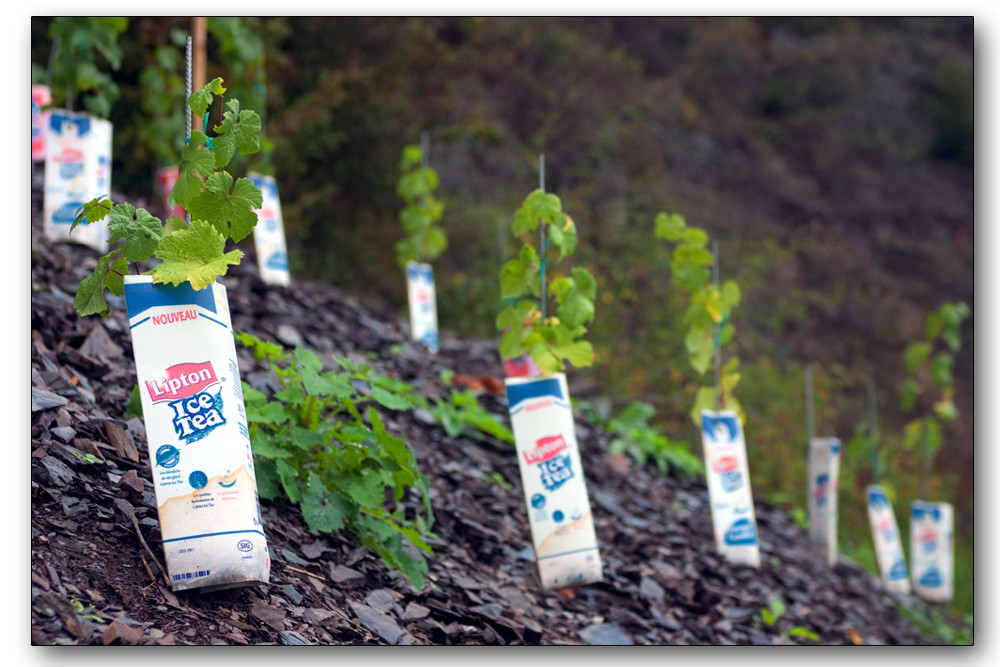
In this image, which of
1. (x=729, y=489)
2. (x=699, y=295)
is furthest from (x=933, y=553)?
(x=699, y=295)

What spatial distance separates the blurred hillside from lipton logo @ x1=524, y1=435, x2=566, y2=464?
8.85 ft

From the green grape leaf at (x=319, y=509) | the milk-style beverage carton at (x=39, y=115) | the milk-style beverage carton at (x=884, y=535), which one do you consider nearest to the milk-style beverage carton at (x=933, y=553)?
the milk-style beverage carton at (x=884, y=535)

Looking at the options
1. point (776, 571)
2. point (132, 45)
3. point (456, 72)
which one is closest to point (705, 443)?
point (776, 571)

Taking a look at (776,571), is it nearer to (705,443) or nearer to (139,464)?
(705,443)

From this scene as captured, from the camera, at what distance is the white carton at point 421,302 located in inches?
190

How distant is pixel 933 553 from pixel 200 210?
196 inches

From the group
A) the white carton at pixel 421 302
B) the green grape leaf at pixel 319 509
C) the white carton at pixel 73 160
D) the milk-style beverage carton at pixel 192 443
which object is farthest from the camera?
the white carton at pixel 421 302

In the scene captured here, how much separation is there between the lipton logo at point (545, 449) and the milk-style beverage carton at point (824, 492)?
219cm

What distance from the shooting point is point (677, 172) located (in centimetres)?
1147

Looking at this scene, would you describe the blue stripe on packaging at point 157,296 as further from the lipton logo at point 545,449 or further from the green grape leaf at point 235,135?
the lipton logo at point 545,449

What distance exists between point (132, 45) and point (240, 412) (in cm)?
455

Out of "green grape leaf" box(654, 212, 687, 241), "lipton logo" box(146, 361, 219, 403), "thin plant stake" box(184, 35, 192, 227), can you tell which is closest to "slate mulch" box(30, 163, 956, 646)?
"lipton logo" box(146, 361, 219, 403)

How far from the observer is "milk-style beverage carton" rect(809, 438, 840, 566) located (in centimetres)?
439

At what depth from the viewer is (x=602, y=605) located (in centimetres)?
274
